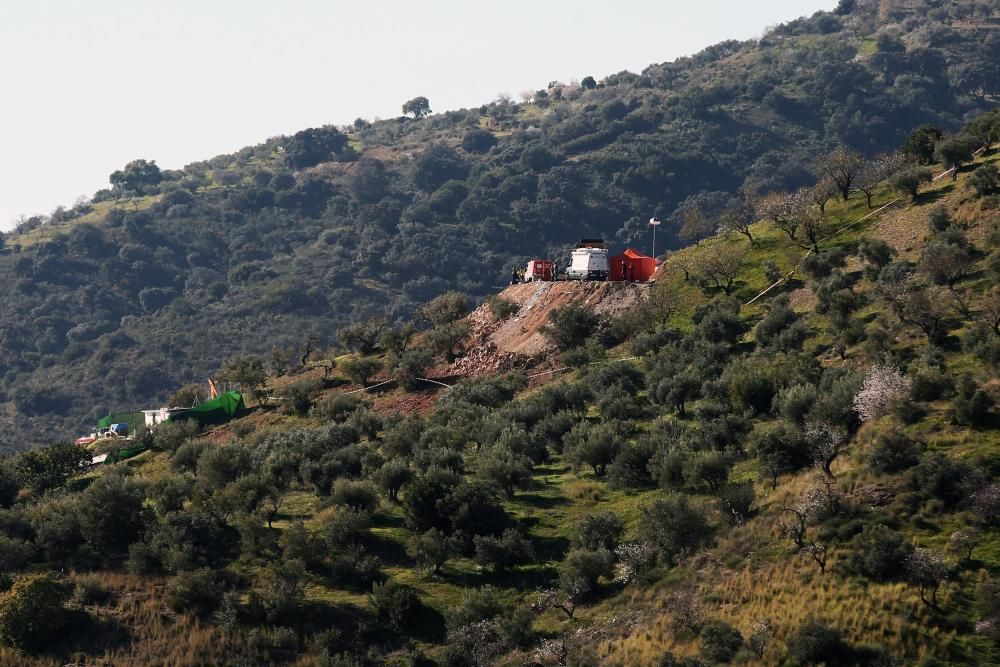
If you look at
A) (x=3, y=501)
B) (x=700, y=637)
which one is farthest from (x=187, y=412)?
(x=700, y=637)

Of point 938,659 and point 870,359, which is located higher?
point 870,359

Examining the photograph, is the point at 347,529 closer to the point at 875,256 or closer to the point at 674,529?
the point at 674,529

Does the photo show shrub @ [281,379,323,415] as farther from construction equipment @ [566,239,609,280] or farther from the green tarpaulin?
construction equipment @ [566,239,609,280]

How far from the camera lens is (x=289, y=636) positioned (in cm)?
3844

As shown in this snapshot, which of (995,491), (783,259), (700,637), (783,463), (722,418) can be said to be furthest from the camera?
(783,259)

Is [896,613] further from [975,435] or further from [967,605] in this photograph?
[975,435]

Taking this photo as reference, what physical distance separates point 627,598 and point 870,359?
20.7 metres

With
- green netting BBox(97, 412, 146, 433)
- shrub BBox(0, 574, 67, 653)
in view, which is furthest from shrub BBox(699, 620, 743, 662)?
green netting BBox(97, 412, 146, 433)

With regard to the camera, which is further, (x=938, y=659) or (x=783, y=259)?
(x=783, y=259)

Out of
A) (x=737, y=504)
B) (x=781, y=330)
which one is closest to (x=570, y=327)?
(x=781, y=330)

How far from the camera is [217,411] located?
83.7m

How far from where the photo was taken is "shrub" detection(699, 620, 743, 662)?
3291cm

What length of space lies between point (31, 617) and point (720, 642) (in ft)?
79.4

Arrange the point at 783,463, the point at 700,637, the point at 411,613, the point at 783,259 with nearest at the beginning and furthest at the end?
the point at 700,637
the point at 411,613
the point at 783,463
the point at 783,259
